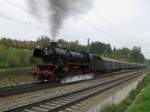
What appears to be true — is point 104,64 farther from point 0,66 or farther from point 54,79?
point 54,79

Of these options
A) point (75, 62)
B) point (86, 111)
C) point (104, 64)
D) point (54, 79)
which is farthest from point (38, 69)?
point (104, 64)

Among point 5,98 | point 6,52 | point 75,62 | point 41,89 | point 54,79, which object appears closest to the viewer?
point 5,98

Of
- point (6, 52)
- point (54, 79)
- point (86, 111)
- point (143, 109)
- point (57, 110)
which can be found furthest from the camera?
point (6, 52)

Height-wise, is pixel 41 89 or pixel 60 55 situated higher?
pixel 60 55

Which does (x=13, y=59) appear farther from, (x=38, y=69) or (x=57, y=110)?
(x=57, y=110)

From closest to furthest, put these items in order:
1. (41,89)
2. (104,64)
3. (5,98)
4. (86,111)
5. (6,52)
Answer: (86,111) < (5,98) < (41,89) < (104,64) < (6,52)

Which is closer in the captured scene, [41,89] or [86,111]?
[86,111]

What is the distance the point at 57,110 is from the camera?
1256cm

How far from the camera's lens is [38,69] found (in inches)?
1063

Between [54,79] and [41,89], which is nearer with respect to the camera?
[41,89]

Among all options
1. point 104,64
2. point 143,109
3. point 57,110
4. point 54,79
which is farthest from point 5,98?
point 104,64

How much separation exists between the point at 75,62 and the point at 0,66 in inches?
724

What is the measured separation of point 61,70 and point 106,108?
14.2 meters

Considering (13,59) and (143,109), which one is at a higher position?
(13,59)
